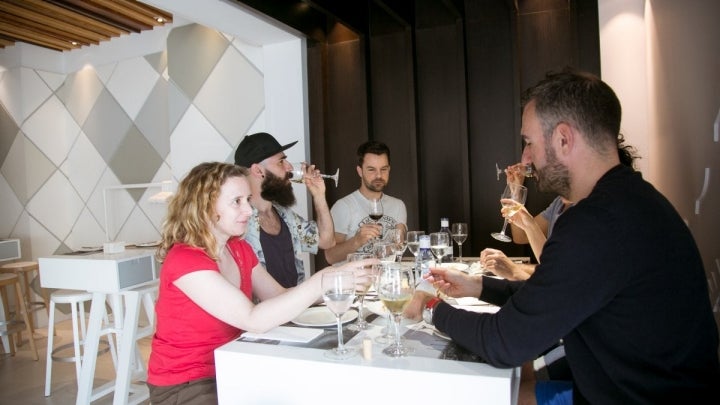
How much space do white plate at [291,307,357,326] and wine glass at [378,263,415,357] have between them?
29cm

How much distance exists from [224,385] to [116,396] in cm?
180

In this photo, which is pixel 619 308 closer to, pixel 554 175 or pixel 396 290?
pixel 554 175

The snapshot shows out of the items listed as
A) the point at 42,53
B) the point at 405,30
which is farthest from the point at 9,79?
the point at 405,30

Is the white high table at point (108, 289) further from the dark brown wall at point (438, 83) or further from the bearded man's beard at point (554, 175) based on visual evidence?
the bearded man's beard at point (554, 175)

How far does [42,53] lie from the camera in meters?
5.41

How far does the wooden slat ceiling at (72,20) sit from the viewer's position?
4.12 meters

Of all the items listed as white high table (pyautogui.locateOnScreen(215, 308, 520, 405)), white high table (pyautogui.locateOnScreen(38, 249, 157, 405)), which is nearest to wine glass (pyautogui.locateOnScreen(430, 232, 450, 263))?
white high table (pyautogui.locateOnScreen(215, 308, 520, 405))

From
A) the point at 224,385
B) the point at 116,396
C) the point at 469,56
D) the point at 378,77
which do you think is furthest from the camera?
the point at 378,77

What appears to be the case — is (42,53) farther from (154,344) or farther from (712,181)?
(712,181)

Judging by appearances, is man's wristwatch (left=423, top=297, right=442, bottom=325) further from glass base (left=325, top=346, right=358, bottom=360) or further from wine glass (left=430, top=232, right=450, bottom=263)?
wine glass (left=430, top=232, right=450, bottom=263)

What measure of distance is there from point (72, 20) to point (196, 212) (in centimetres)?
398

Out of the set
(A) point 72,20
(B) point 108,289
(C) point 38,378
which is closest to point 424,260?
(B) point 108,289

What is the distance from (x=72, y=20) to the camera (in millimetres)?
4500

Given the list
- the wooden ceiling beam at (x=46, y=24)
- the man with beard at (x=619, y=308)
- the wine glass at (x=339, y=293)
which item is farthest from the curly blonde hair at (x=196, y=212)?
the wooden ceiling beam at (x=46, y=24)
